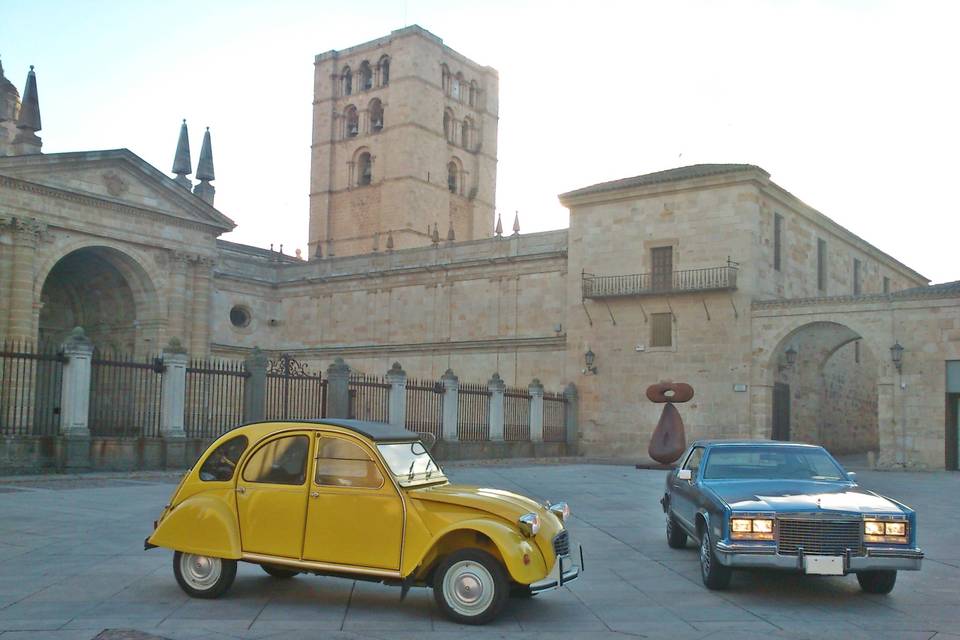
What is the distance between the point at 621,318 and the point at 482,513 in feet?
95.1

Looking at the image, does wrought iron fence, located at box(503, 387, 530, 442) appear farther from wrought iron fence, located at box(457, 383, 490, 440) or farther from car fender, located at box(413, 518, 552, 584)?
car fender, located at box(413, 518, 552, 584)

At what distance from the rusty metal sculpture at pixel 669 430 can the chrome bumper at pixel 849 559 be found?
1752cm

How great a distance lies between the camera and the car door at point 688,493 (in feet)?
30.4

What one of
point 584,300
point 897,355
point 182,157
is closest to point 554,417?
point 584,300

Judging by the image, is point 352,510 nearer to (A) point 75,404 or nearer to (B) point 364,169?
(A) point 75,404

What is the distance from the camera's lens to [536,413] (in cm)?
3312

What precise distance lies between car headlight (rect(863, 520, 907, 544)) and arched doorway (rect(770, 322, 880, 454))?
23.9m

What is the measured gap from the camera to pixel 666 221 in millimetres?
34500

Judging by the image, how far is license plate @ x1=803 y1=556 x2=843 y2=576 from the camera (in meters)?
7.48

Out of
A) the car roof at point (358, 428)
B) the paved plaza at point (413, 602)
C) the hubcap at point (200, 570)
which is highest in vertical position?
the car roof at point (358, 428)

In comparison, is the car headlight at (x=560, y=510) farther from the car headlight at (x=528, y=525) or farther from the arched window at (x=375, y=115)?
the arched window at (x=375, y=115)

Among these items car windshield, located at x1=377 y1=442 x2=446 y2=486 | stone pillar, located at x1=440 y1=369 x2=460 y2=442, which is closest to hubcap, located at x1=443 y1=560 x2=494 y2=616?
car windshield, located at x1=377 y1=442 x2=446 y2=486

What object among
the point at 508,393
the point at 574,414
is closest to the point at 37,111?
the point at 508,393

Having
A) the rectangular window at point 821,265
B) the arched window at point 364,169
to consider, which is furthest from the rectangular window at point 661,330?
the arched window at point 364,169
